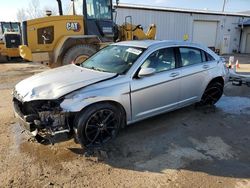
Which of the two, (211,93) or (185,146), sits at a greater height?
(211,93)

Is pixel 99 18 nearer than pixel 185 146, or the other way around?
pixel 185 146

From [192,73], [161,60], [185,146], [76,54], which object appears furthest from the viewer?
[76,54]

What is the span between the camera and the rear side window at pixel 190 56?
4871mm

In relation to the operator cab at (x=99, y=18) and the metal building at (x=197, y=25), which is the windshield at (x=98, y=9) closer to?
the operator cab at (x=99, y=18)

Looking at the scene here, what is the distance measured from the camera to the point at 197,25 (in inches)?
872

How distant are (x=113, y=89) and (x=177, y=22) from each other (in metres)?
18.6

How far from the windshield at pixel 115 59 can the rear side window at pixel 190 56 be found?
0.96m

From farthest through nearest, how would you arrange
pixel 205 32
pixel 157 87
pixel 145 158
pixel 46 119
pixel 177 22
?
pixel 205 32
pixel 177 22
pixel 157 87
pixel 145 158
pixel 46 119

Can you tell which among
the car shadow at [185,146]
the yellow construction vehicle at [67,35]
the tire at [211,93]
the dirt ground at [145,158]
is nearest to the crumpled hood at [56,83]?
the dirt ground at [145,158]

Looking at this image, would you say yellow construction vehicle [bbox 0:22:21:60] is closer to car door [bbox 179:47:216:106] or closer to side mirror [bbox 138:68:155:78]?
car door [bbox 179:47:216:106]

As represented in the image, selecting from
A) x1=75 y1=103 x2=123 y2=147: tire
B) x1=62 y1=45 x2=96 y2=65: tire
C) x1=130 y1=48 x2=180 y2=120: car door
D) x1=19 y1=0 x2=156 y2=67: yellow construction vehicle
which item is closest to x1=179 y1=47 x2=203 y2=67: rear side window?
x1=130 y1=48 x2=180 y2=120: car door

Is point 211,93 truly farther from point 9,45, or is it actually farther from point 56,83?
point 9,45

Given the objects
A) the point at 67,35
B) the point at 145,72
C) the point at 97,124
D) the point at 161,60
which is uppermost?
the point at 67,35

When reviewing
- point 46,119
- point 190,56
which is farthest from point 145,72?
point 46,119
